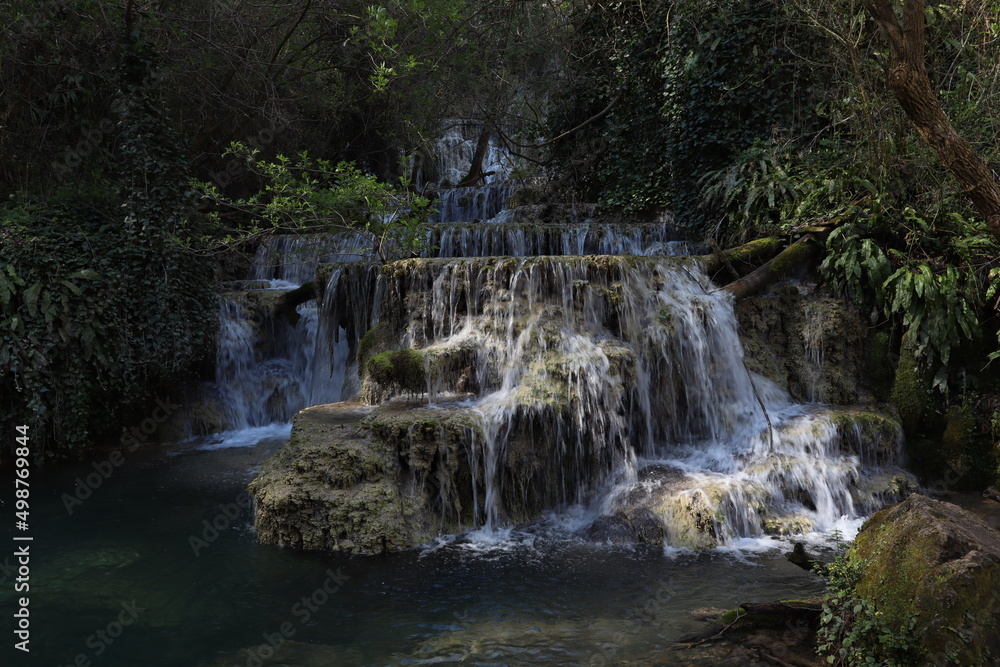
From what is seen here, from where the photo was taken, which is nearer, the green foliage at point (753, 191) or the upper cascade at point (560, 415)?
the upper cascade at point (560, 415)

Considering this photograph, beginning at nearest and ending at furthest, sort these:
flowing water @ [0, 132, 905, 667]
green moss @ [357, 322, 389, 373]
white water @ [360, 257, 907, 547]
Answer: flowing water @ [0, 132, 905, 667] < white water @ [360, 257, 907, 547] < green moss @ [357, 322, 389, 373]

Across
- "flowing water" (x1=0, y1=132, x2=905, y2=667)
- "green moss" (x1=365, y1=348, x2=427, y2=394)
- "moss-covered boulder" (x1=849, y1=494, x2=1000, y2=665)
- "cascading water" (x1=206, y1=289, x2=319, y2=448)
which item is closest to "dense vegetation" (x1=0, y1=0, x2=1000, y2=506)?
"cascading water" (x1=206, y1=289, x2=319, y2=448)

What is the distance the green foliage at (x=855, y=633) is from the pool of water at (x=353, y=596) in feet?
2.62

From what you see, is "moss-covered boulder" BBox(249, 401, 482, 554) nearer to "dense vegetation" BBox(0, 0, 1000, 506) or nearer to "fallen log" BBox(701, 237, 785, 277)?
"dense vegetation" BBox(0, 0, 1000, 506)

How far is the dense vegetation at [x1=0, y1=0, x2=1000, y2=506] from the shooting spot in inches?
337

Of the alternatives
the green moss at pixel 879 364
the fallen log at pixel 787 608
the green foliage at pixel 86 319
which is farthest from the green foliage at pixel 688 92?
the green foliage at pixel 86 319

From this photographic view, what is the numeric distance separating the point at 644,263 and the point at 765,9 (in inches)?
254

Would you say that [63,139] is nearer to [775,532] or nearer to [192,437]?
[192,437]

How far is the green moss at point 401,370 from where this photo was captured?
27.0 ft

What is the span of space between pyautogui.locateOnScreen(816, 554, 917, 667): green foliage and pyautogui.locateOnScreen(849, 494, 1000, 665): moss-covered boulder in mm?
48

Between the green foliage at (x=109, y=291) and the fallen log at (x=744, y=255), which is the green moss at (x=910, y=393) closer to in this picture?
the fallen log at (x=744, y=255)

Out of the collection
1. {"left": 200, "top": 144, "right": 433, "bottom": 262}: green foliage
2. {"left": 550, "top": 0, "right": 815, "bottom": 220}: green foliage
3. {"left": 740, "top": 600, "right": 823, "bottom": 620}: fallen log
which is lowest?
{"left": 740, "top": 600, "right": 823, "bottom": 620}: fallen log

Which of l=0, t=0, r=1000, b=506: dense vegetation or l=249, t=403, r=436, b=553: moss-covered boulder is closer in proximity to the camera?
l=249, t=403, r=436, b=553: moss-covered boulder

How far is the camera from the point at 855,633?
3.77m
